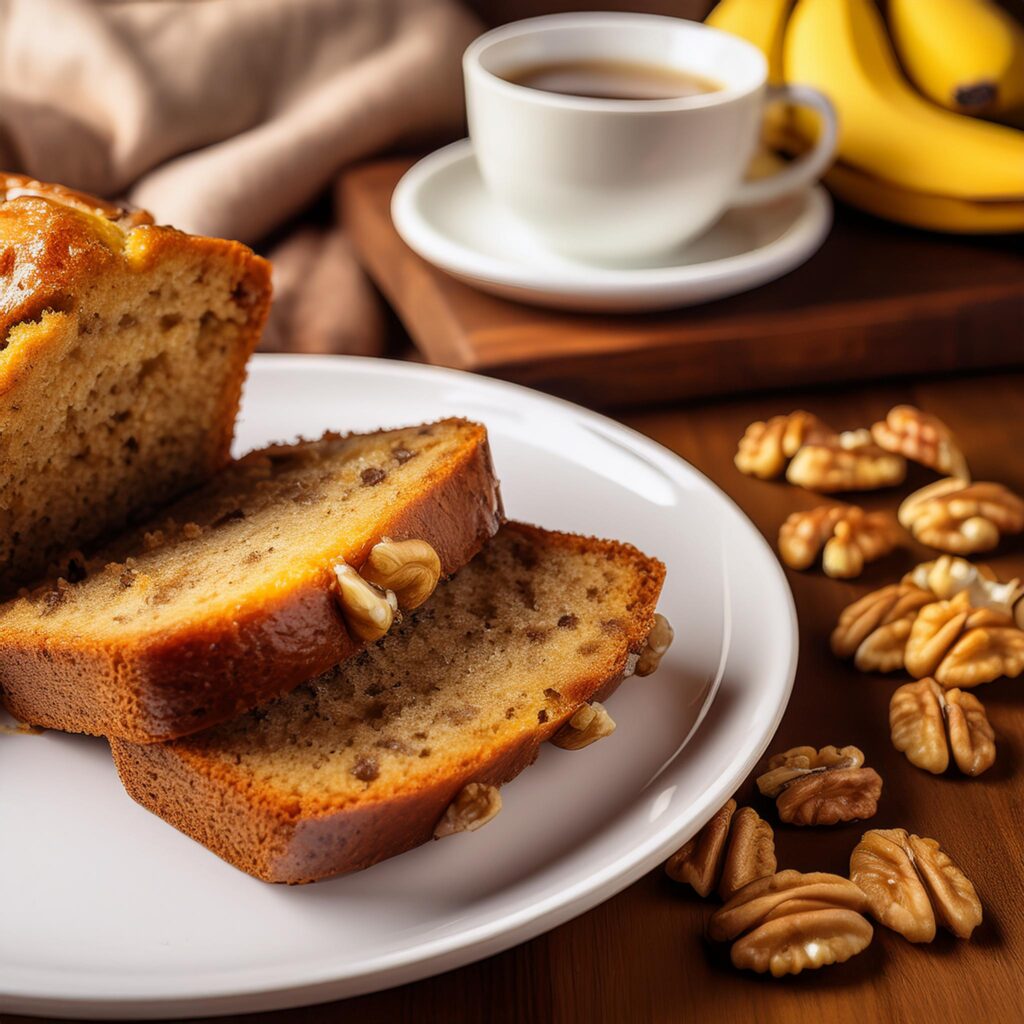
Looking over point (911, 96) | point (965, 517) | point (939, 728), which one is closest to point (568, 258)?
point (911, 96)

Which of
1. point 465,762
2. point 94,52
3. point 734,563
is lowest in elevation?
point 734,563

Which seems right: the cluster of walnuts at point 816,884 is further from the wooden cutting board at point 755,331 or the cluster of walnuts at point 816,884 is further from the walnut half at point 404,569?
the wooden cutting board at point 755,331

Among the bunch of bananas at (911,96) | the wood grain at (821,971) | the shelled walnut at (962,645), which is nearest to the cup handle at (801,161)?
the bunch of bananas at (911,96)

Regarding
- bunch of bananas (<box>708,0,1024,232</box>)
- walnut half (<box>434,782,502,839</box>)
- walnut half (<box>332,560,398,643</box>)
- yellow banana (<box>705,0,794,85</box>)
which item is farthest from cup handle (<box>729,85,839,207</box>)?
walnut half (<box>434,782,502,839</box>)

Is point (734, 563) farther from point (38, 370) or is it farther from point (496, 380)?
point (38, 370)

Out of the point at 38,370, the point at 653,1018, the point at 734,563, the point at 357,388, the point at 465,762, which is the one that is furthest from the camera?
the point at 357,388

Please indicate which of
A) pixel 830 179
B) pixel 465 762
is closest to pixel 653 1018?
pixel 465 762
